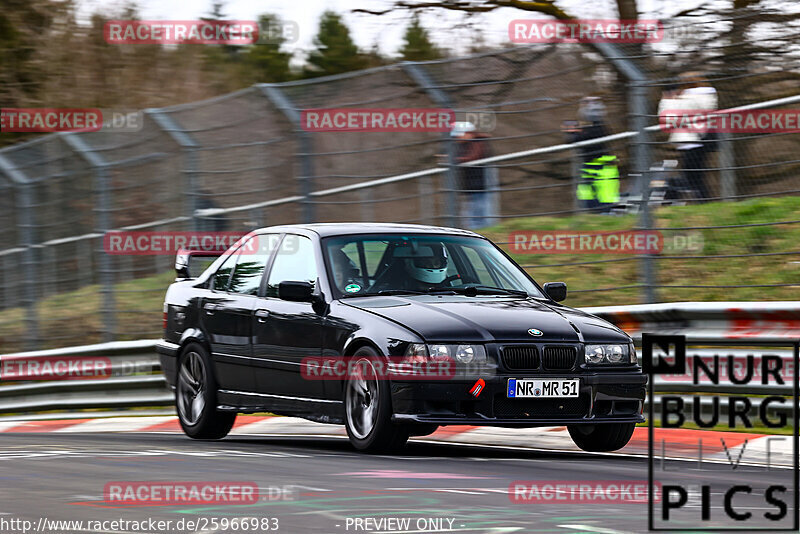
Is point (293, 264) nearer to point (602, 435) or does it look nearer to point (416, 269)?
point (416, 269)

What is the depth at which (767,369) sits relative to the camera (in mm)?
9617

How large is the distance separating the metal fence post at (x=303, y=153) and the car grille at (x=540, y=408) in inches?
228

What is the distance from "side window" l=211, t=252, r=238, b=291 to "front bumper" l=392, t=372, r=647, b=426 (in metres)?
2.76

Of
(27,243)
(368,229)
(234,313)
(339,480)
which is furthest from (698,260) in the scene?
(27,243)

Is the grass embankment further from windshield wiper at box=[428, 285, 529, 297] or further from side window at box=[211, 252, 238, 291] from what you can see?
side window at box=[211, 252, 238, 291]

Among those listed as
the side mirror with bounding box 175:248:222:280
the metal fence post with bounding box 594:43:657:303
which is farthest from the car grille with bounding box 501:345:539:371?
the side mirror with bounding box 175:248:222:280

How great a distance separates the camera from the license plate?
870cm

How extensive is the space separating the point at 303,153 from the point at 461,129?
2.10 meters

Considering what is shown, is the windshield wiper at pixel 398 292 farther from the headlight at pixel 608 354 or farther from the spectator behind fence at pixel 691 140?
the spectator behind fence at pixel 691 140

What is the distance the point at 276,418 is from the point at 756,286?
4321 mm

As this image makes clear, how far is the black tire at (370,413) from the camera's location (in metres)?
8.74

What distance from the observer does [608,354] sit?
29.8 feet

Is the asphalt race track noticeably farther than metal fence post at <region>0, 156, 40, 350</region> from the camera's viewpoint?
No

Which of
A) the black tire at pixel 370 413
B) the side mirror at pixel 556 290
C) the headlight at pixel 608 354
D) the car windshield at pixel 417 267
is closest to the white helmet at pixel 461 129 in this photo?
the car windshield at pixel 417 267
